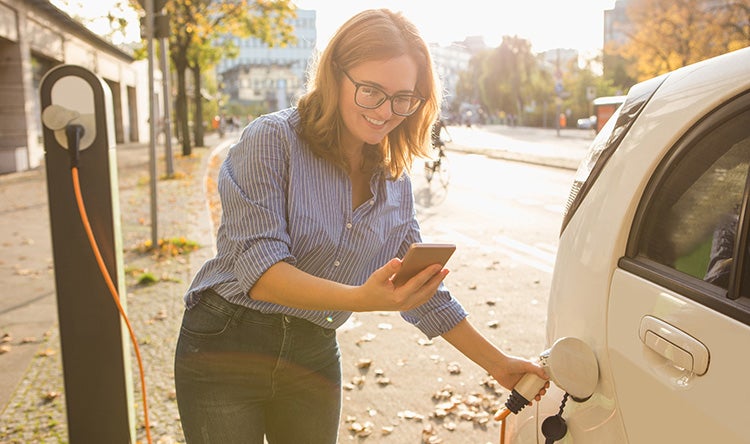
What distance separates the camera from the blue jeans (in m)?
2.03

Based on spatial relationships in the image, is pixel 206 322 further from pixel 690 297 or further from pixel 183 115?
pixel 183 115

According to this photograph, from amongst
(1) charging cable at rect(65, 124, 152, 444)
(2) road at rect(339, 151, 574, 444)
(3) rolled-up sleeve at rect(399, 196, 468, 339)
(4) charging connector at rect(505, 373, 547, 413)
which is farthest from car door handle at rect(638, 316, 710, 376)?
(2) road at rect(339, 151, 574, 444)

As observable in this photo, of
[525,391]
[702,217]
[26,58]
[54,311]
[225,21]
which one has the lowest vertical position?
[54,311]

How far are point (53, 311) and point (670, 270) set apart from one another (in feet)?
20.0

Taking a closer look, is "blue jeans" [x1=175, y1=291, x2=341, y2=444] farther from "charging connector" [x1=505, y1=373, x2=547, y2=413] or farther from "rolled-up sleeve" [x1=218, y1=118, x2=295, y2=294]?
"charging connector" [x1=505, y1=373, x2=547, y2=413]

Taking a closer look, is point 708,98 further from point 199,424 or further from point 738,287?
point 199,424

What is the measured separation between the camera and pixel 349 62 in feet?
6.40

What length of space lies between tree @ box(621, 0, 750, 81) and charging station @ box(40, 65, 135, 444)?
3403 centimetres

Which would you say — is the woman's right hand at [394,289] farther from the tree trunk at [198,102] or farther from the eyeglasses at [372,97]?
the tree trunk at [198,102]

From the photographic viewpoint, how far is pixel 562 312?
186 cm

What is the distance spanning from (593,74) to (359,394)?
69547 millimetres

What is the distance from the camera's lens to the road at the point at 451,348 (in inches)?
172

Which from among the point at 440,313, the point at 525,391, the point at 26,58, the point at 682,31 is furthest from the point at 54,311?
the point at 682,31

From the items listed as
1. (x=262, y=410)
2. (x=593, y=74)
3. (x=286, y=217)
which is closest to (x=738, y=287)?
(x=286, y=217)
